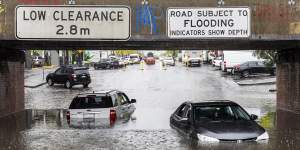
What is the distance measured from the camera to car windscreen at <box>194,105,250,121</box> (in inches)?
625

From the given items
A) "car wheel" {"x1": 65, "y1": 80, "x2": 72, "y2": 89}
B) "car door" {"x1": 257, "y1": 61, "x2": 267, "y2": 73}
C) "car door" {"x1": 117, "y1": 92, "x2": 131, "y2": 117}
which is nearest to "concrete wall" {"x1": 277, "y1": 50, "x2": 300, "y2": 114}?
"car door" {"x1": 117, "y1": 92, "x2": 131, "y2": 117}

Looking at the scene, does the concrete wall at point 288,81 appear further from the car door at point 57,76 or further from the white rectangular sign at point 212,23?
the car door at point 57,76

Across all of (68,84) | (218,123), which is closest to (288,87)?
(218,123)

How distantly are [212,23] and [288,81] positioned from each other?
9144 mm

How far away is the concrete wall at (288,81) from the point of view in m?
23.6

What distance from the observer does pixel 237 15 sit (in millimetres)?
17125

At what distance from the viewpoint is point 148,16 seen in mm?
17766

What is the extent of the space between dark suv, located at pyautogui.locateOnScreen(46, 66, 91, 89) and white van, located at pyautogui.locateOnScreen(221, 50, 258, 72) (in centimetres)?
1833

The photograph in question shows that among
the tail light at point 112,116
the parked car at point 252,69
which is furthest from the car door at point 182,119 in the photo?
the parked car at point 252,69

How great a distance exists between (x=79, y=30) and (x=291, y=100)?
38.5ft

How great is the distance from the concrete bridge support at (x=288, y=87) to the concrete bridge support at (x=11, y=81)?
37.1 feet

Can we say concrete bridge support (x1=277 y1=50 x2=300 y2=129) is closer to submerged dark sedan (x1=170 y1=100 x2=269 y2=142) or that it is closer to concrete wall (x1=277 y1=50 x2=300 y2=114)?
concrete wall (x1=277 y1=50 x2=300 y2=114)

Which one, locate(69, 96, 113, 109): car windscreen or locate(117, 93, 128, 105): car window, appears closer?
locate(69, 96, 113, 109): car windscreen

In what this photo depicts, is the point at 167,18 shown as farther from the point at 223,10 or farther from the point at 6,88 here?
the point at 6,88
